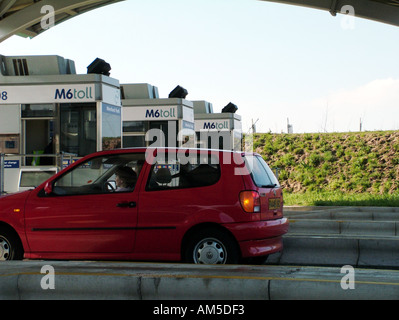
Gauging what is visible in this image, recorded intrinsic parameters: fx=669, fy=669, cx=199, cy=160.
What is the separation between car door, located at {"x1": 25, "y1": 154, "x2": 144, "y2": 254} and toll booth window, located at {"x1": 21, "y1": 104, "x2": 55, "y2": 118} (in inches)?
280

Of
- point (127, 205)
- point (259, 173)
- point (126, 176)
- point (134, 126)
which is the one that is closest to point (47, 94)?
point (134, 126)

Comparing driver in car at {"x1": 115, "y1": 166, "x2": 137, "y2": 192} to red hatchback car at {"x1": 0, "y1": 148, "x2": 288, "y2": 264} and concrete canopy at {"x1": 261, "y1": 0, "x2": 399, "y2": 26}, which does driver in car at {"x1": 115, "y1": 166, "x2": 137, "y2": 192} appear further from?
concrete canopy at {"x1": 261, "y1": 0, "x2": 399, "y2": 26}

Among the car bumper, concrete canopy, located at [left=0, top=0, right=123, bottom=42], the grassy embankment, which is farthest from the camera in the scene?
the grassy embankment

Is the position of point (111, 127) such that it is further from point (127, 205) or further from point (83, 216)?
point (127, 205)

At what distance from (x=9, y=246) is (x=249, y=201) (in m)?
3.05

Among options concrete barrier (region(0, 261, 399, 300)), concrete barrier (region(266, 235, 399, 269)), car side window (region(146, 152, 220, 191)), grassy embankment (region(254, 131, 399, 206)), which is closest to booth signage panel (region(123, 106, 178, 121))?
grassy embankment (region(254, 131, 399, 206))

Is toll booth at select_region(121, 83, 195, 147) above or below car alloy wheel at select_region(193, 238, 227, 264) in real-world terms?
above

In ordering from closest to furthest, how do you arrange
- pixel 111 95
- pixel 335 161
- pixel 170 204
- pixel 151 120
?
pixel 170 204 → pixel 111 95 → pixel 151 120 → pixel 335 161

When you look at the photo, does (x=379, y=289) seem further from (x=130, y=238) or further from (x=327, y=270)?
(x=130, y=238)

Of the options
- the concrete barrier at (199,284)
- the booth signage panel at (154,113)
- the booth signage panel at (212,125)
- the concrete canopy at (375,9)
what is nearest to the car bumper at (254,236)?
the concrete barrier at (199,284)

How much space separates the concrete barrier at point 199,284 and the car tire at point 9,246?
170cm

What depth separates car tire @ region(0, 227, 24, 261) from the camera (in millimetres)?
8242

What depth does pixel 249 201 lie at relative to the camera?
25.0 feet
